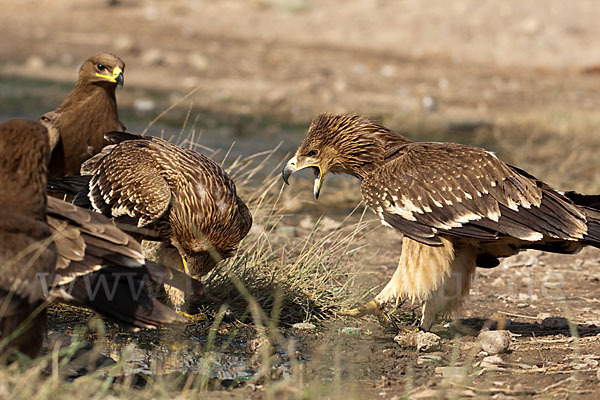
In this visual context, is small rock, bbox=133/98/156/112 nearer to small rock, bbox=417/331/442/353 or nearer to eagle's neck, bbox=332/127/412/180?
eagle's neck, bbox=332/127/412/180

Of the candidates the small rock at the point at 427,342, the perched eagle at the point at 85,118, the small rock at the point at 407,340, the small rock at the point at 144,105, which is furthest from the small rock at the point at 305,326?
the small rock at the point at 144,105

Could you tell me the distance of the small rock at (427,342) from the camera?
4.95 metres

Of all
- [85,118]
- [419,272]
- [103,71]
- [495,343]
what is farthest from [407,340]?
[103,71]

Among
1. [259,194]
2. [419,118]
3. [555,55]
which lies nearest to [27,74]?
[419,118]

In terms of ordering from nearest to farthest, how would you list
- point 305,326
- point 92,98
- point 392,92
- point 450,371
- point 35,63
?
point 450,371 < point 305,326 < point 92,98 < point 392,92 < point 35,63

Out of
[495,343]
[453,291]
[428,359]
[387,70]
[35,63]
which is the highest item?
[387,70]

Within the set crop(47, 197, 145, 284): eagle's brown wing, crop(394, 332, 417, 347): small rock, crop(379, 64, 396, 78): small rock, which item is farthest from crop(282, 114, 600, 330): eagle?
crop(379, 64, 396, 78): small rock

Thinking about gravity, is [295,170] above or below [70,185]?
above

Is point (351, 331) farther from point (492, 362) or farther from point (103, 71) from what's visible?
point (103, 71)

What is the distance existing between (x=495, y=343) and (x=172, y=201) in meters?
A: 1.82

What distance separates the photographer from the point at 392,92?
13766mm

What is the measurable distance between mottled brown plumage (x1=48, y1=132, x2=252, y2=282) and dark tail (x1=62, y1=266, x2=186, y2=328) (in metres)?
0.73

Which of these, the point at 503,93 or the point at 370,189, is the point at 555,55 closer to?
the point at 503,93

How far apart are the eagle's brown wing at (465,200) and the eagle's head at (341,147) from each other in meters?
0.20
